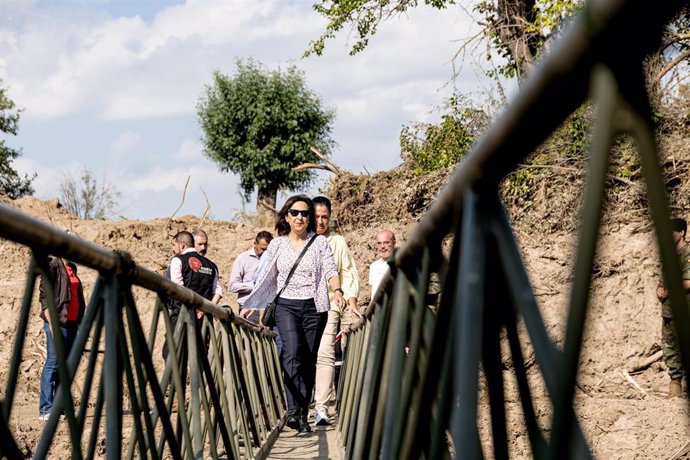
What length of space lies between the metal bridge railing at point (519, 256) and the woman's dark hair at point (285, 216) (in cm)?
549

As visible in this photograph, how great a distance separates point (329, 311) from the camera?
28.8ft

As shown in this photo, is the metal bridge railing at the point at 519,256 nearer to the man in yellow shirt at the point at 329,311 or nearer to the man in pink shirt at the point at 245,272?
the man in yellow shirt at the point at 329,311

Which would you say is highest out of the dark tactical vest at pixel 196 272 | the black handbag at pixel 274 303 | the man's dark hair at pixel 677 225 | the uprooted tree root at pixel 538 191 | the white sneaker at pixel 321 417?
the uprooted tree root at pixel 538 191

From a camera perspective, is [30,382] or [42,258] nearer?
[42,258]

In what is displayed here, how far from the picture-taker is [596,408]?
8820mm

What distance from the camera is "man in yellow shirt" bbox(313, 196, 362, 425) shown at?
8555 millimetres

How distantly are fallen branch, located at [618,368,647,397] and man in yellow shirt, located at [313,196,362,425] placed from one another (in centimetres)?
366

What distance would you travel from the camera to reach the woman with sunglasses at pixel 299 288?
26.6ft

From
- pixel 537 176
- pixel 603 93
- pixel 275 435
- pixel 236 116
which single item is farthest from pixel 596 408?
pixel 236 116

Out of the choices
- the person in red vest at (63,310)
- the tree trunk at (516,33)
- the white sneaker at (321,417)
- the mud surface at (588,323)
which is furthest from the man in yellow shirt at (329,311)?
the tree trunk at (516,33)

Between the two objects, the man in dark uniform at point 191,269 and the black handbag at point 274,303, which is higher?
the man in dark uniform at point 191,269

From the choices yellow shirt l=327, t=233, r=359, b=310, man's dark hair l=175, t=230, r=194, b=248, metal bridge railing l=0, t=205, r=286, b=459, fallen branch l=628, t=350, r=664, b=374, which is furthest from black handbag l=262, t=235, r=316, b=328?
fallen branch l=628, t=350, r=664, b=374

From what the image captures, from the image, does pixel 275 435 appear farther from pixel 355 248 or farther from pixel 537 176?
pixel 355 248

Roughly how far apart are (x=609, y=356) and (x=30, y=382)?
8.93 metres
